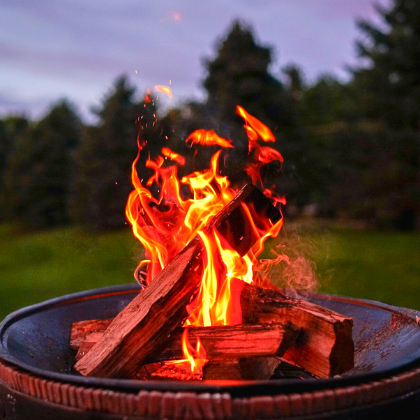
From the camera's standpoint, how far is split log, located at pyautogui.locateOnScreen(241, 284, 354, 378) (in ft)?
6.13

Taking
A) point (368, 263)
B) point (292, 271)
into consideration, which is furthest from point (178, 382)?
point (368, 263)

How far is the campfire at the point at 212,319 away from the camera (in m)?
1.89

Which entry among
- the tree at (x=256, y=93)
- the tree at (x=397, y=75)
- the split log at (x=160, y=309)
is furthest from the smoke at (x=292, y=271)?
the tree at (x=397, y=75)

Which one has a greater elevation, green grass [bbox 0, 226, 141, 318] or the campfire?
the campfire

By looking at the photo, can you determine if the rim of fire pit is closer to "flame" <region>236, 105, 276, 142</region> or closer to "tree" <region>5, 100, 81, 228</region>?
"flame" <region>236, 105, 276, 142</region>

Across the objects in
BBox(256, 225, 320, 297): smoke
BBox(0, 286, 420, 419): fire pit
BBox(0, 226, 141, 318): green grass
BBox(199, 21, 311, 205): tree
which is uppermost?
BBox(199, 21, 311, 205): tree

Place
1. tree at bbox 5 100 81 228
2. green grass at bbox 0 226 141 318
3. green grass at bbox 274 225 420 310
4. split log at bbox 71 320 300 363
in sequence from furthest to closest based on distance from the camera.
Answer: tree at bbox 5 100 81 228 → green grass at bbox 0 226 141 318 → green grass at bbox 274 225 420 310 → split log at bbox 71 320 300 363

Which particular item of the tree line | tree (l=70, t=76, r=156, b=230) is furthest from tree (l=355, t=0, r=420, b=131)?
tree (l=70, t=76, r=156, b=230)

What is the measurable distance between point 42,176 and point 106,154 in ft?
12.0

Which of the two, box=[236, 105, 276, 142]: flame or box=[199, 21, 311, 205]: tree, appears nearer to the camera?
box=[236, 105, 276, 142]: flame

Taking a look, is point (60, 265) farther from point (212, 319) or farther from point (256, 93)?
point (212, 319)

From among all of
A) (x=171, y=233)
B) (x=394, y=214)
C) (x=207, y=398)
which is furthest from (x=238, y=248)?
(x=394, y=214)

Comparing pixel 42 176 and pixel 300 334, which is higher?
pixel 42 176

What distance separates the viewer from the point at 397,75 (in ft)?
44.7
